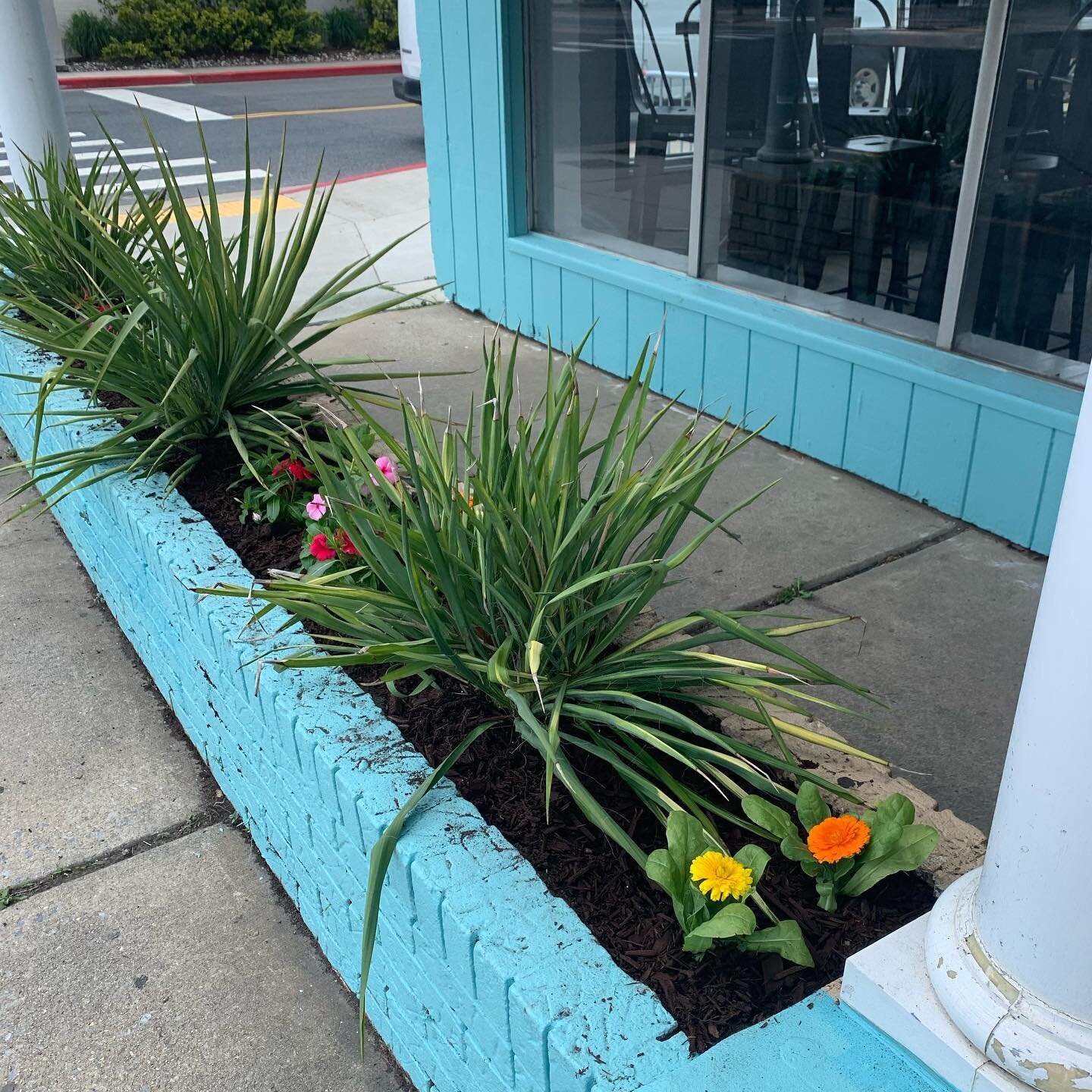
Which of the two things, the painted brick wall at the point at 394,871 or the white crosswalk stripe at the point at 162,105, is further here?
the white crosswalk stripe at the point at 162,105

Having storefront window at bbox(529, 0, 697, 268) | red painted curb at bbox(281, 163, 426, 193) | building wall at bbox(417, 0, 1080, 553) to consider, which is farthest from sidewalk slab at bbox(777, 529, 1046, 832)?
red painted curb at bbox(281, 163, 426, 193)

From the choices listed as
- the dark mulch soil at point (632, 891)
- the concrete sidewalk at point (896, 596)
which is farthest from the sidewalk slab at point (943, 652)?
the dark mulch soil at point (632, 891)

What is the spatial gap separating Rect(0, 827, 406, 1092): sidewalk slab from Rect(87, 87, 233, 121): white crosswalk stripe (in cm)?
1353

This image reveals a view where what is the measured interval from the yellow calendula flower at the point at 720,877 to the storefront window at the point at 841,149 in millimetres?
2657

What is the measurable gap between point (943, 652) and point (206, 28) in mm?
21580

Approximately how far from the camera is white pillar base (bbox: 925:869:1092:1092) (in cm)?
131

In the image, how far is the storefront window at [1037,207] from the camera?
125 inches

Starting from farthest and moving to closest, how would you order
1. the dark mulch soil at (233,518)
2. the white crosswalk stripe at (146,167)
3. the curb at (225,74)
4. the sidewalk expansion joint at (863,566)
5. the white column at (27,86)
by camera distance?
the curb at (225,74) → the white crosswalk stripe at (146,167) → the white column at (27,86) → the sidewalk expansion joint at (863,566) → the dark mulch soil at (233,518)

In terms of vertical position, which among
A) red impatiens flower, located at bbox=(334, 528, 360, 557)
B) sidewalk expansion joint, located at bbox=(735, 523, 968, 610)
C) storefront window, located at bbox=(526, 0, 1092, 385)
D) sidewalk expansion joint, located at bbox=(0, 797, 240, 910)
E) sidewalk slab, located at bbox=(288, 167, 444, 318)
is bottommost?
sidewalk expansion joint, located at bbox=(0, 797, 240, 910)

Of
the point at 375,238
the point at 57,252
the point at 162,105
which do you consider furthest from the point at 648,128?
the point at 162,105

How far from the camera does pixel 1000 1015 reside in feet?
4.47

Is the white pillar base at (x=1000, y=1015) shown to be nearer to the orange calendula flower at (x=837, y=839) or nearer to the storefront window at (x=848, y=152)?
the orange calendula flower at (x=837, y=839)

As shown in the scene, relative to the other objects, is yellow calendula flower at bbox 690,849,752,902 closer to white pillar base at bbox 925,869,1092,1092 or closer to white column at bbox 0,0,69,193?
white pillar base at bbox 925,869,1092,1092

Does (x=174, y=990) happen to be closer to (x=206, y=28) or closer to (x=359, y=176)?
(x=359, y=176)
